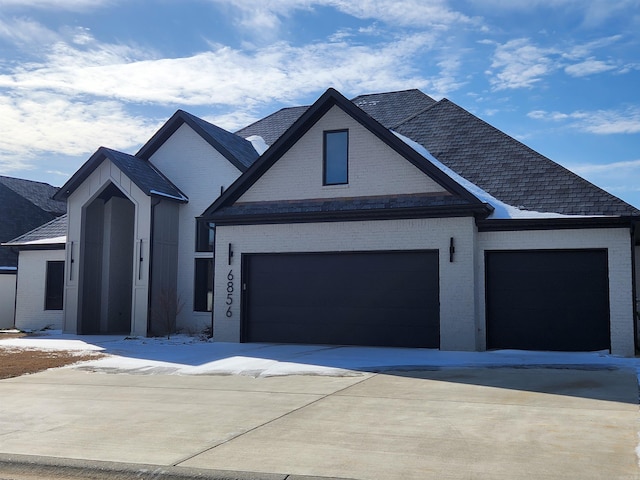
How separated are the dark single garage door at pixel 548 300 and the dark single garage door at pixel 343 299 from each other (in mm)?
1492

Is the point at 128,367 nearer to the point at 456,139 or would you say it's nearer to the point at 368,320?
the point at 368,320

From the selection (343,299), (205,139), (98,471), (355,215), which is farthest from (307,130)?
(98,471)

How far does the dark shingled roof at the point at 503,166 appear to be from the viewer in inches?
624

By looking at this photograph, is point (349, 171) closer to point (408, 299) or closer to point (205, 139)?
point (408, 299)

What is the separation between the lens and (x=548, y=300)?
15.6 metres

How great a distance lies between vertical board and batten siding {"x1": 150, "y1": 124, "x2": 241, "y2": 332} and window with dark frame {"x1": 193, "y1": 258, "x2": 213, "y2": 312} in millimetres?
138

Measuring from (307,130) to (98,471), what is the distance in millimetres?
13258

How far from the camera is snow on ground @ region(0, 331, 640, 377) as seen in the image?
12492 mm

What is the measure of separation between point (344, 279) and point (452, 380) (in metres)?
6.63

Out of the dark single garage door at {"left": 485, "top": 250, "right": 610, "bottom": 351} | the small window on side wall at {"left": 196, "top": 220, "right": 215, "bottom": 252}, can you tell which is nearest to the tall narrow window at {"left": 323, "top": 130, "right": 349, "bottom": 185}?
the dark single garage door at {"left": 485, "top": 250, "right": 610, "bottom": 351}

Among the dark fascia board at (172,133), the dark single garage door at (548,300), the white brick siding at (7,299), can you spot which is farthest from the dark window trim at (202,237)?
the white brick siding at (7,299)

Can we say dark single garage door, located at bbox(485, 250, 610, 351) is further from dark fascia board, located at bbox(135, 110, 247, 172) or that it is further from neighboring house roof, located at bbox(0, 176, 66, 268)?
neighboring house roof, located at bbox(0, 176, 66, 268)

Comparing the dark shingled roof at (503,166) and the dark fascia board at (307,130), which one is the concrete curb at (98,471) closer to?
the dark fascia board at (307,130)

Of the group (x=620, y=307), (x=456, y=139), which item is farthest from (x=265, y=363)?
(x=456, y=139)
